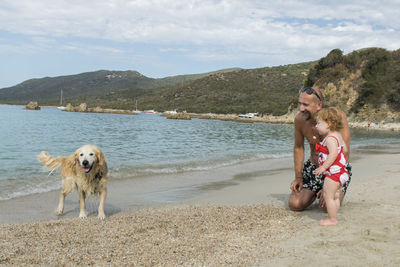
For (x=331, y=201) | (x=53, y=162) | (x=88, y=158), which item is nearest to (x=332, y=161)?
(x=331, y=201)

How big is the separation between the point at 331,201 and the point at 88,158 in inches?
137

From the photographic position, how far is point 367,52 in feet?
170

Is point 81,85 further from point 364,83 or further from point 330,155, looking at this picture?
point 330,155

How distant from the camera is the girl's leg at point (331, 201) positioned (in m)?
4.15

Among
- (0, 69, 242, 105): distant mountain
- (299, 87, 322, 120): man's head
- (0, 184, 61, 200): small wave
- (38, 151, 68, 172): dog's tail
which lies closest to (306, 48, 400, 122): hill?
(299, 87, 322, 120): man's head

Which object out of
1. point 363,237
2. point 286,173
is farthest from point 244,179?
point 363,237

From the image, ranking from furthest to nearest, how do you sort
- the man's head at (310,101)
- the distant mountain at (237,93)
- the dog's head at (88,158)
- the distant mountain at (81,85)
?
the distant mountain at (81,85) < the distant mountain at (237,93) < the dog's head at (88,158) < the man's head at (310,101)

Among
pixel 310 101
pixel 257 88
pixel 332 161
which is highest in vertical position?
pixel 257 88

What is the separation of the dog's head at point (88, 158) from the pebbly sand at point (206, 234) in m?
0.83

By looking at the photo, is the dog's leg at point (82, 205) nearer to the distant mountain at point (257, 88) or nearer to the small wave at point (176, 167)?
the small wave at point (176, 167)

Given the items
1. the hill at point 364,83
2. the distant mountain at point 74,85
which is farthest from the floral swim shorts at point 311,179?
the distant mountain at point 74,85

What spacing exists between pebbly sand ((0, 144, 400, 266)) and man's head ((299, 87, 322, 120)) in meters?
1.46

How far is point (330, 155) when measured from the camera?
13.6 ft

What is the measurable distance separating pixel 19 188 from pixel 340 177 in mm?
6483
